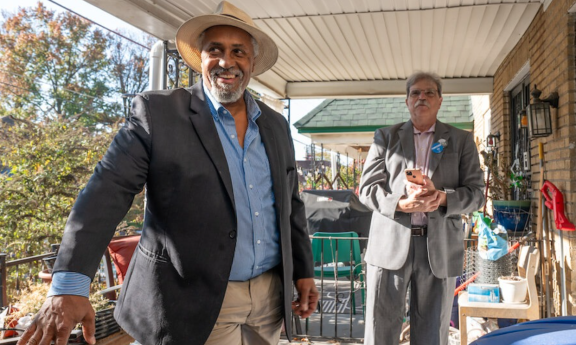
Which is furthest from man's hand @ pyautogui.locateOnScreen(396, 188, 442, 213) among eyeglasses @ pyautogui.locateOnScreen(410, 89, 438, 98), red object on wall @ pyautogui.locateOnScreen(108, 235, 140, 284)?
red object on wall @ pyautogui.locateOnScreen(108, 235, 140, 284)

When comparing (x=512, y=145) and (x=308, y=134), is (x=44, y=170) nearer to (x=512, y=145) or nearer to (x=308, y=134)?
(x=308, y=134)

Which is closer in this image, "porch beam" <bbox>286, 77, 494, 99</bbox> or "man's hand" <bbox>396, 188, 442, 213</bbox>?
"man's hand" <bbox>396, 188, 442, 213</bbox>

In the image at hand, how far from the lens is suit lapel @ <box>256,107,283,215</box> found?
6.49 feet

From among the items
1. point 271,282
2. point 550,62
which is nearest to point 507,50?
point 550,62

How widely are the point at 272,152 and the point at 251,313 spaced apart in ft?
2.19

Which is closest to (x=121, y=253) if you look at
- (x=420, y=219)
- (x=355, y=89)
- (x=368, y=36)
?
(x=420, y=219)

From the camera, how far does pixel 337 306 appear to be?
5816 millimetres

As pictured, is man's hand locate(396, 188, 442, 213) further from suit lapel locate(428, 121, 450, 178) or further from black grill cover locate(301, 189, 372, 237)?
black grill cover locate(301, 189, 372, 237)

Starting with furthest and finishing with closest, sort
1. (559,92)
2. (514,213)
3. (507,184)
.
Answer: (507,184), (514,213), (559,92)

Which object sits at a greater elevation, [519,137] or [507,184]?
[519,137]

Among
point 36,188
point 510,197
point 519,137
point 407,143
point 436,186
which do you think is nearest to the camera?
point 436,186

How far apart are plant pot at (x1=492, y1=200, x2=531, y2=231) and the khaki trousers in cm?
436

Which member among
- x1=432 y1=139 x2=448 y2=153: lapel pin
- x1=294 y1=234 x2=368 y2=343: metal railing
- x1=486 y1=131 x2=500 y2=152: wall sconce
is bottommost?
x1=294 y1=234 x2=368 y2=343: metal railing

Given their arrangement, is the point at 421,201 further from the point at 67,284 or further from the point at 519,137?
the point at 519,137
